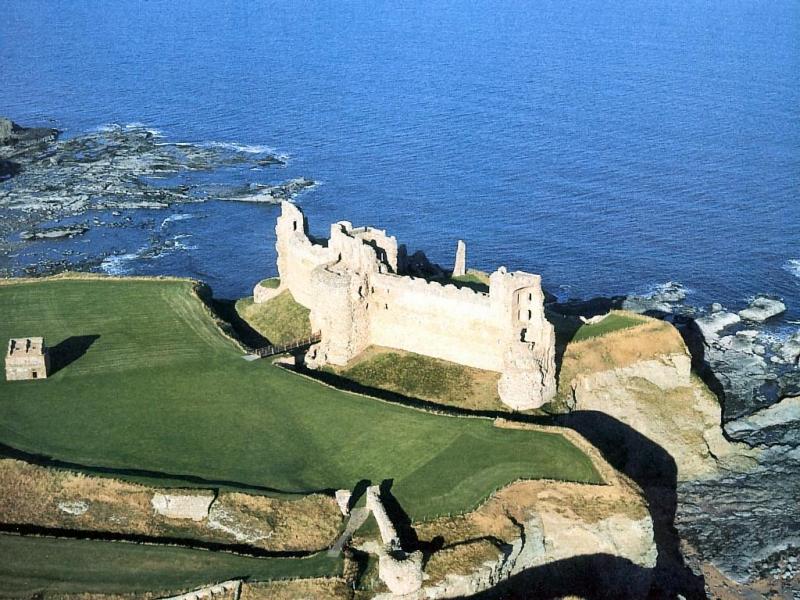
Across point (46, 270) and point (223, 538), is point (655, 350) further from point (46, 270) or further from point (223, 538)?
point (46, 270)

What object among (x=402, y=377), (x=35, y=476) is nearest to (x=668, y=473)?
(x=402, y=377)

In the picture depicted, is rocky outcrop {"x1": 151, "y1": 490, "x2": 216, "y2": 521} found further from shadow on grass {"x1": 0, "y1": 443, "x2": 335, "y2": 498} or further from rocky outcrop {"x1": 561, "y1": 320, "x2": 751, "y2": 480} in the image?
rocky outcrop {"x1": 561, "y1": 320, "x2": 751, "y2": 480}

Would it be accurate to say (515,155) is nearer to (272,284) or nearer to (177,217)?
(177,217)

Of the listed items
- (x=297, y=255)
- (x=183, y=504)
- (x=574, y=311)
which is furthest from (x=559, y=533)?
(x=574, y=311)

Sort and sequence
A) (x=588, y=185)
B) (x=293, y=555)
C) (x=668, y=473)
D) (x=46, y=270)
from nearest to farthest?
(x=293, y=555) → (x=668, y=473) → (x=46, y=270) → (x=588, y=185)

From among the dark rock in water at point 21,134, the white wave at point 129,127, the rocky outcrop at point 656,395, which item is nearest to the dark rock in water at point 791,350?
the rocky outcrop at point 656,395
